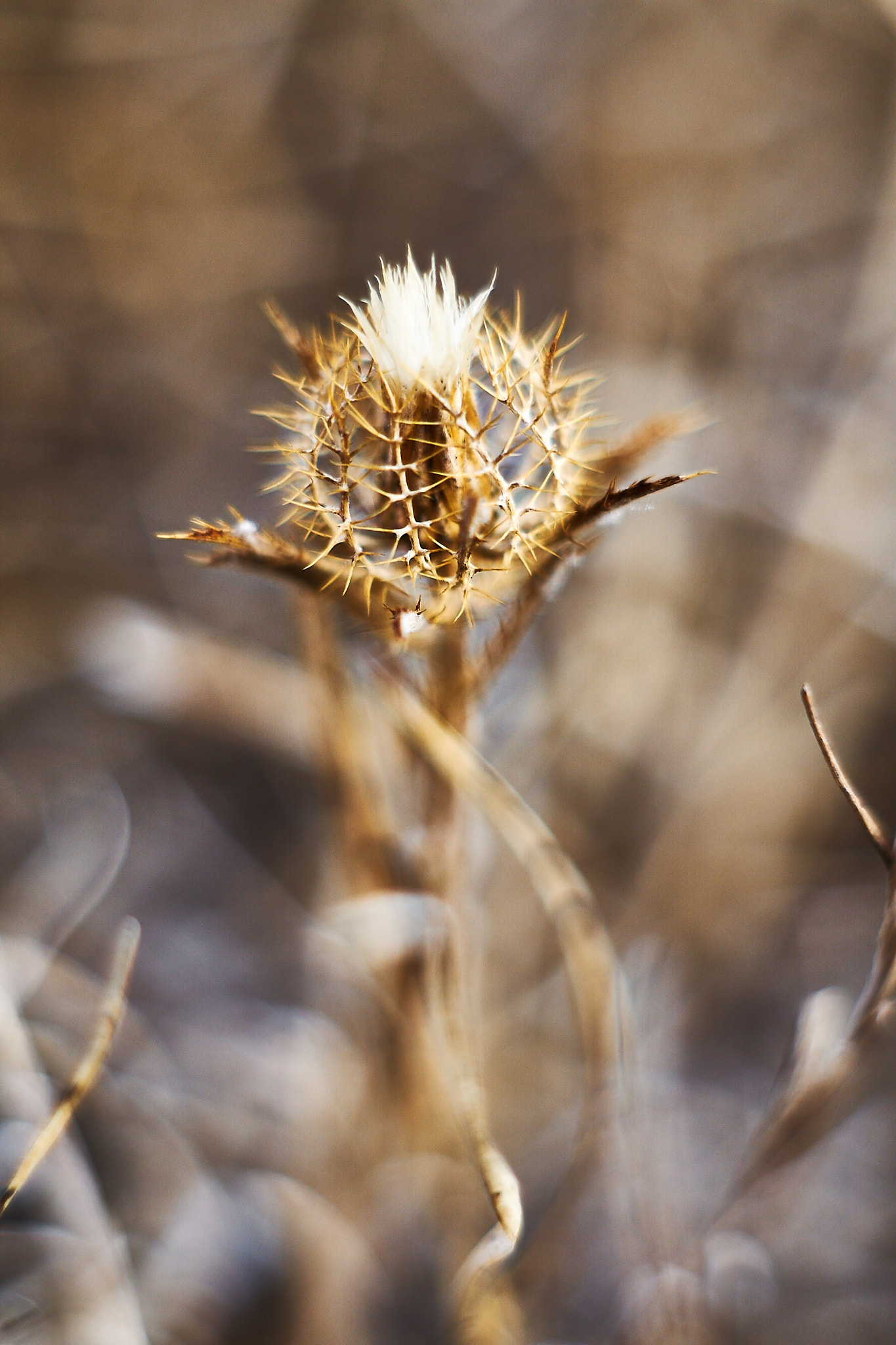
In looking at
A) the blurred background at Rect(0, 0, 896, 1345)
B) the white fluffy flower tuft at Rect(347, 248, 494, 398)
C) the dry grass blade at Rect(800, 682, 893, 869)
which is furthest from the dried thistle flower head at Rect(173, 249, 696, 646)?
the blurred background at Rect(0, 0, 896, 1345)

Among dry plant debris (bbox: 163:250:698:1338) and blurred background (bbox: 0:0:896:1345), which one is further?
blurred background (bbox: 0:0:896:1345)

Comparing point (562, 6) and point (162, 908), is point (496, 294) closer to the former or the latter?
point (562, 6)

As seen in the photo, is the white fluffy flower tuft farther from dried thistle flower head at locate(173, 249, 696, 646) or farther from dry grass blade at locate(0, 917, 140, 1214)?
dry grass blade at locate(0, 917, 140, 1214)

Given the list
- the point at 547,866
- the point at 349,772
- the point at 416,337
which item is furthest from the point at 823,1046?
the point at 416,337

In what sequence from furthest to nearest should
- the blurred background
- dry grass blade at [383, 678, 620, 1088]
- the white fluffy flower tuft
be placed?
the blurred background, dry grass blade at [383, 678, 620, 1088], the white fluffy flower tuft

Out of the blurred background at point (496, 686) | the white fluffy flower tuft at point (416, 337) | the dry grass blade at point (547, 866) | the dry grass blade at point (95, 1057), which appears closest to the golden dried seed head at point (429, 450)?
the white fluffy flower tuft at point (416, 337)

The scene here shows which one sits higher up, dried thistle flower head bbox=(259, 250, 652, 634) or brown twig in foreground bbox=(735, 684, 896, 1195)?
dried thistle flower head bbox=(259, 250, 652, 634)

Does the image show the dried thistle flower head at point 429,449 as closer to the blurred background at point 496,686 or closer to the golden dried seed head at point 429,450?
the golden dried seed head at point 429,450
